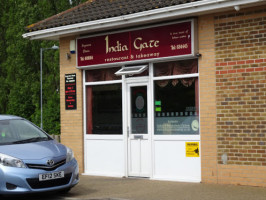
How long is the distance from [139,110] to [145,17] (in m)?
2.22

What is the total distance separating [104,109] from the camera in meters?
12.9

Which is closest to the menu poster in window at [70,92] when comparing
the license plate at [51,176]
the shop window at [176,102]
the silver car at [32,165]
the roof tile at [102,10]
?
the roof tile at [102,10]

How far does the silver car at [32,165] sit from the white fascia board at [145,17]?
10.6ft

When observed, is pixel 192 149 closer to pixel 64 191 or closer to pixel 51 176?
pixel 64 191

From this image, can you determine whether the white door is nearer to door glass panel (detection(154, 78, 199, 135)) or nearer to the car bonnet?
door glass panel (detection(154, 78, 199, 135))

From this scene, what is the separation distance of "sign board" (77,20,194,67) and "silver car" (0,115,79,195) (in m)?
3.14

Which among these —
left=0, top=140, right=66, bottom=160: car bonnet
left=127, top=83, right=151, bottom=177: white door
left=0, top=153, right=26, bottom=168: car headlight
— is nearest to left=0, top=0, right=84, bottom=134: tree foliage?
left=127, top=83, right=151, bottom=177: white door

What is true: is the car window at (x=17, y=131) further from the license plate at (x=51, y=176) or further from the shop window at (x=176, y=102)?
the shop window at (x=176, y=102)

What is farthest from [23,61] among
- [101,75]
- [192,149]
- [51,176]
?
[51,176]

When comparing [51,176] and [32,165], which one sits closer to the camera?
[32,165]

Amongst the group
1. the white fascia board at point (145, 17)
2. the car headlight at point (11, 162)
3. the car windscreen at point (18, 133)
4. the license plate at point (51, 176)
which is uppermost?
the white fascia board at point (145, 17)

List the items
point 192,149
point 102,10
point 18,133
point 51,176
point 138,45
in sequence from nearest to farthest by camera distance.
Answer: point 51,176
point 18,133
point 192,149
point 138,45
point 102,10

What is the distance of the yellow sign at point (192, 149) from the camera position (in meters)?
10.9

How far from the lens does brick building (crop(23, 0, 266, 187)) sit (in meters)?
10.2
